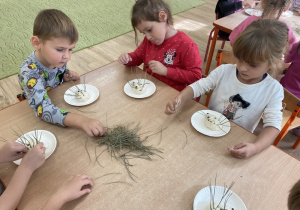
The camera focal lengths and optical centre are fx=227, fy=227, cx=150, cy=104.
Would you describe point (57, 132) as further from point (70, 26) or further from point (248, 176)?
point (248, 176)

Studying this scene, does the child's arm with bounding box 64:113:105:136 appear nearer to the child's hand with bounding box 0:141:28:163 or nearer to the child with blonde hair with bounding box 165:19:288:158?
the child's hand with bounding box 0:141:28:163

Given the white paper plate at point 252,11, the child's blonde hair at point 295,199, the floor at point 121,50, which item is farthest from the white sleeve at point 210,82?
the white paper plate at point 252,11

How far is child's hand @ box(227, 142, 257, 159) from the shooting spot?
Answer: 1011 millimetres

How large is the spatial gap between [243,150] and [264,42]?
57 cm

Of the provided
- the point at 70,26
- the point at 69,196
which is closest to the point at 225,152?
the point at 69,196

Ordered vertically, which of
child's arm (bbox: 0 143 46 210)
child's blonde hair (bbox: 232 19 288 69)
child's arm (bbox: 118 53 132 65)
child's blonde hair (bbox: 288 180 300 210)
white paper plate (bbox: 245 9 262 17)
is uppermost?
child's blonde hair (bbox: 232 19 288 69)

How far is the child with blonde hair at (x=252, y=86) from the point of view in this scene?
45.8 inches

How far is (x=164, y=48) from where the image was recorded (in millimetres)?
1711

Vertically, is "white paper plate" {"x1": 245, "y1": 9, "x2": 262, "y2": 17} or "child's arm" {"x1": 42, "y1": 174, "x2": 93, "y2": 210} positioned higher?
"white paper plate" {"x1": 245, "y1": 9, "x2": 262, "y2": 17}

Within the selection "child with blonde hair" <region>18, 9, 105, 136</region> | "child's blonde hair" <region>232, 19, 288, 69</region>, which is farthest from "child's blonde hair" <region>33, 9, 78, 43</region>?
"child's blonde hair" <region>232, 19, 288, 69</region>

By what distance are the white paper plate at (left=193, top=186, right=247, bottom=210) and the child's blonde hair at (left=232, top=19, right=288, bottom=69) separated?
706 mm

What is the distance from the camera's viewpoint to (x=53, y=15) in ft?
4.29

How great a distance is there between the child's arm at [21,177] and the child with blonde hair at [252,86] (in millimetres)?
661

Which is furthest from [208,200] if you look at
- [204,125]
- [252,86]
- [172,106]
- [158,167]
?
[252,86]
